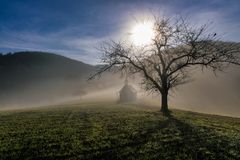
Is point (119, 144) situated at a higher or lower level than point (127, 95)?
lower

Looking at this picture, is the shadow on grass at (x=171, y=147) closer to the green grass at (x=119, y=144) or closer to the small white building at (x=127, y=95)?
the green grass at (x=119, y=144)

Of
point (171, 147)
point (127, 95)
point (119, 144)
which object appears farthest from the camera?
point (127, 95)

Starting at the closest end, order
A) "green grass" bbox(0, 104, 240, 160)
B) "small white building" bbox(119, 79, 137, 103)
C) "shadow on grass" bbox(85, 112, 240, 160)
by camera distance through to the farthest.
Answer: "shadow on grass" bbox(85, 112, 240, 160)
"green grass" bbox(0, 104, 240, 160)
"small white building" bbox(119, 79, 137, 103)

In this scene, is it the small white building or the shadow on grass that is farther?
the small white building

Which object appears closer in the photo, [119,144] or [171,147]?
[171,147]

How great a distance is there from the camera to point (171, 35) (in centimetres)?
3988

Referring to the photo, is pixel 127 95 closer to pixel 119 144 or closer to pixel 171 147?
pixel 119 144

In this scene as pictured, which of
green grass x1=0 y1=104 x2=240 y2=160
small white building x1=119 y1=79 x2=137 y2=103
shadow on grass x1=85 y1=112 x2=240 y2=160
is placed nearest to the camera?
shadow on grass x1=85 y1=112 x2=240 y2=160

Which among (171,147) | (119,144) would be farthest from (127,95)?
(171,147)

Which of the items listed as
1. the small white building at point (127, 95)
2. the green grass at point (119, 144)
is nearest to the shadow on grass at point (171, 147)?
the green grass at point (119, 144)

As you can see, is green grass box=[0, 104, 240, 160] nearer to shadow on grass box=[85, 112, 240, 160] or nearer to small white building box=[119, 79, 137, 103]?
shadow on grass box=[85, 112, 240, 160]

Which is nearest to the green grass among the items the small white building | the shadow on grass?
the shadow on grass

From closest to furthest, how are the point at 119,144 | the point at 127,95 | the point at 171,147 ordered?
the point at 171,147
the point at 119,144
the point at 127,95

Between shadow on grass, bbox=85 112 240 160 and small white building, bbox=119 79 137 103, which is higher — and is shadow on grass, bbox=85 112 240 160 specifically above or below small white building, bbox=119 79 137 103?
below
